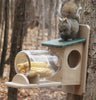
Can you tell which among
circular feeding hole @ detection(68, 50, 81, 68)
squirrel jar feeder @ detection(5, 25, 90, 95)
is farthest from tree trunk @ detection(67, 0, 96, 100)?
circular feeding hole @ detection(68, 50, 81, 68)

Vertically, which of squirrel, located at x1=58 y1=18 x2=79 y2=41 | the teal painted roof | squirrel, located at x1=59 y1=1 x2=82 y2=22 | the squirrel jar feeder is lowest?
the squirrel jar feeder

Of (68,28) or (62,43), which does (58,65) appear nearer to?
(62,43)

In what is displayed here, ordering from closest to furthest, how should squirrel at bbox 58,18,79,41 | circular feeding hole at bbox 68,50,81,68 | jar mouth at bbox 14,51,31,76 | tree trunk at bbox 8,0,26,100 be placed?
1. jar mouth at bbox 14,51,31,76
2. squirrel at bbox 58,18,79,41
3. circular feeding hole at bbox 68,50,81,68
4. tree trunk at bbox 8,0,26,100

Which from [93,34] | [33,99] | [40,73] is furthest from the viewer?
[33,99]

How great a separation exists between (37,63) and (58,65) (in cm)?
29

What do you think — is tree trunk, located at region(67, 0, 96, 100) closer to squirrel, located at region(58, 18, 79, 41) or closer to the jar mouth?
squirrel, located at region(58, 18, 79, 41)

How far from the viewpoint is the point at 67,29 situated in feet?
10.9

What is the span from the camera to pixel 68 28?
3.33m

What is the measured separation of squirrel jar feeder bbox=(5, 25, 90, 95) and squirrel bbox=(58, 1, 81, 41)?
0.26 ft

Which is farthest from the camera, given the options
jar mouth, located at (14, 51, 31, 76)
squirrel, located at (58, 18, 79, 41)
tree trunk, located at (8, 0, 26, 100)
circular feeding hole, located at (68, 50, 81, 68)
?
tree trunk, located at (8, 0, 26, 100)

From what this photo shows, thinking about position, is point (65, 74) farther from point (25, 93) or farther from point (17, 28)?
point (25, 93)

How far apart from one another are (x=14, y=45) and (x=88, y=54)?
325cm

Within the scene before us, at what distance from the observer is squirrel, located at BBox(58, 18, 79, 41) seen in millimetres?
3318

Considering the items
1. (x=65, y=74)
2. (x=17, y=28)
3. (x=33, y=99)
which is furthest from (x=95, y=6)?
(x=33, y=99)
